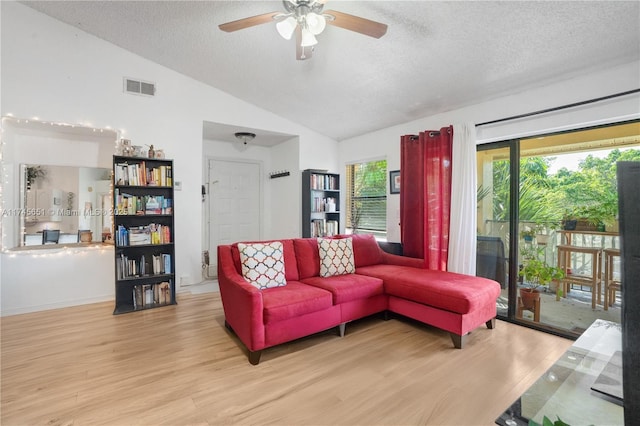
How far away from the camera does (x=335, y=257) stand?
10.7ft

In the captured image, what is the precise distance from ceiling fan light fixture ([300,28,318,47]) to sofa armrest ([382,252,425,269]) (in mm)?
2546

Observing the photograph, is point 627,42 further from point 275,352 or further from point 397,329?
point 275,352

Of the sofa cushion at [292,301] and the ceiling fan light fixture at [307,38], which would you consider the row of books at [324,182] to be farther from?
the ceiling fan light fixture at [307,38]

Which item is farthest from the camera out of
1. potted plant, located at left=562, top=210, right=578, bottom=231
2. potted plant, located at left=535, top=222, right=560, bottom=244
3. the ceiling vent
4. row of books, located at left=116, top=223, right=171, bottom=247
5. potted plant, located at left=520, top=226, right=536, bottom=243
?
the ceiling vent

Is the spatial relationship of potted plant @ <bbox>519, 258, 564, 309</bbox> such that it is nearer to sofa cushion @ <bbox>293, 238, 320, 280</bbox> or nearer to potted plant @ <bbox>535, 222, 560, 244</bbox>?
potted plant @ <bbox>535, 222, 560, 244</bbox>

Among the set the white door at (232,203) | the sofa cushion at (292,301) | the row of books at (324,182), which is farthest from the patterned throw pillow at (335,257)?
the white door at (232,203)

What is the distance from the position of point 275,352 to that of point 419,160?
2.80 meters

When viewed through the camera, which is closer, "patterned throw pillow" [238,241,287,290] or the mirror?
"patterned throw pillow" [238,241,287,290]

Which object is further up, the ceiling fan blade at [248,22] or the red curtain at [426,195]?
the ceiling fan blade at [248,22]

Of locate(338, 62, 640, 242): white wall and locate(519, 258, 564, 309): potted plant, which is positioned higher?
locate(338, 62, 640, 242): white wall

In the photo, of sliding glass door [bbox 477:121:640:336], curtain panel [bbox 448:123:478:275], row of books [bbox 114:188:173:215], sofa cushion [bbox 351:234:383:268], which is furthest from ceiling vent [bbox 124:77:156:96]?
sliding glass door [bbox 477:121:640:336]

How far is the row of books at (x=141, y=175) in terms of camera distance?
346 cm

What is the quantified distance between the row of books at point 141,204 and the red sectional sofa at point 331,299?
1.37 m

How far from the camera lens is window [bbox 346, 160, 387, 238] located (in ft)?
15.3
